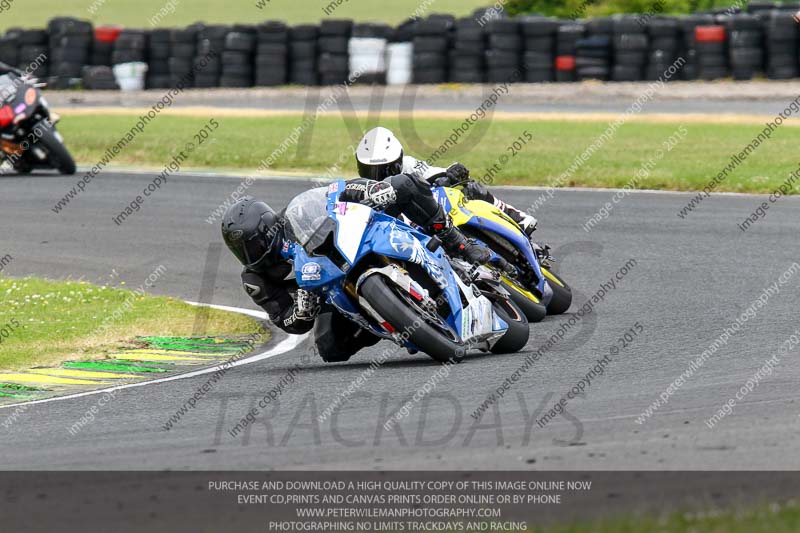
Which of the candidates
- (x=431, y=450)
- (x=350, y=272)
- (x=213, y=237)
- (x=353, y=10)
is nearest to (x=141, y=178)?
(x=213, y=237)

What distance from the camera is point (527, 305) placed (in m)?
10.1

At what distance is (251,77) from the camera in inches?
1218

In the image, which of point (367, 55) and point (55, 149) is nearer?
point (55, 149)

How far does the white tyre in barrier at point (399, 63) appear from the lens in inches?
1182

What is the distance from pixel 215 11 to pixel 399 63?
21505 millimetres

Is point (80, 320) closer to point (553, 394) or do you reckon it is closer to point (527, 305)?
point (527, 305)

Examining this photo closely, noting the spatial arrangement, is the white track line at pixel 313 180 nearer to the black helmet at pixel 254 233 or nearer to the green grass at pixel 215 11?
the black helmet at pixel 254 233

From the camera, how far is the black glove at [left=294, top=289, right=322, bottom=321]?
28.6 ft

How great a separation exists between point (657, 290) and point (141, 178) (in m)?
10.5

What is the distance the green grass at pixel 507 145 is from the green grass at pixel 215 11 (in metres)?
21.2

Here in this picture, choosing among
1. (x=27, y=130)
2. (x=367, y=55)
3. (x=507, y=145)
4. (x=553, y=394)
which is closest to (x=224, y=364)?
(x=553, y=394)

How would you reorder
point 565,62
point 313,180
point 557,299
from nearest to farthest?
point 557,299
point 313,180
point 565,62
